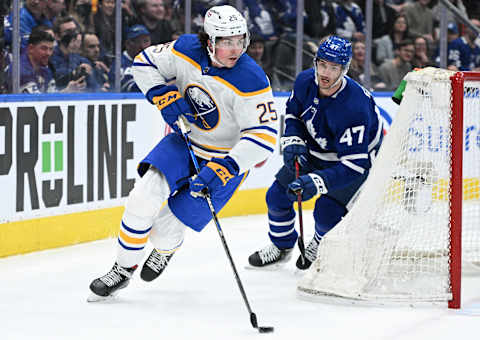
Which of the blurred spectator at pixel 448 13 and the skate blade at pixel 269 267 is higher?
the blurred spectator at pixel 448 13

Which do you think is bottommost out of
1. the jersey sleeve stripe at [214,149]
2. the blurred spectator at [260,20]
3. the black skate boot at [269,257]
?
the black skate boot at [269,257]

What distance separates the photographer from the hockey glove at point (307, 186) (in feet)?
12.8

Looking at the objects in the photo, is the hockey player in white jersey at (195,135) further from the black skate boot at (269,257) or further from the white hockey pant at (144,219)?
the black skate boot at (269,257)

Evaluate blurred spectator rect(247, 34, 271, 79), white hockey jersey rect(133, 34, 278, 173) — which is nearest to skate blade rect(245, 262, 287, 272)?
white hockey jersey rect(133, 34, 278, 173)

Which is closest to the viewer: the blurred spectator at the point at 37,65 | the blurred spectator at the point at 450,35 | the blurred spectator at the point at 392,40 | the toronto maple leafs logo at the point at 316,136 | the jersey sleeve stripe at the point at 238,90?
the jersey sleeve stripe at the point at 238,90

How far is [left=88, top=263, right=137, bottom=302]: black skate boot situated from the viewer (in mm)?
3594

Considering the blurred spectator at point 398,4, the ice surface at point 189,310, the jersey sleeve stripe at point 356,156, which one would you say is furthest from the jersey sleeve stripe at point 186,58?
the blurred spectator at point 398,4

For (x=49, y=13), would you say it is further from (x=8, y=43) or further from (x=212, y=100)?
(x=212, y=100)

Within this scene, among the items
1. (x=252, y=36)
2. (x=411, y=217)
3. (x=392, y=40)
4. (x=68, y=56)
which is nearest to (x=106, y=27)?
(x=68, y=56)

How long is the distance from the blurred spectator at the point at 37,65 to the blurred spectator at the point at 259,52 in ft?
6.25

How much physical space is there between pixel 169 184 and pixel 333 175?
758 millimetres

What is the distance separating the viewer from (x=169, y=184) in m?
3.62

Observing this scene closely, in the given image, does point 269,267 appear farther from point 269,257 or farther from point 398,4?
point 398,4

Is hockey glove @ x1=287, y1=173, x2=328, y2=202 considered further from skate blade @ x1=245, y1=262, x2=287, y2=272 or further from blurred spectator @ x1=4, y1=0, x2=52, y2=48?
blurred spectator @ x1=4, y1=0, x2=52, y2=48
